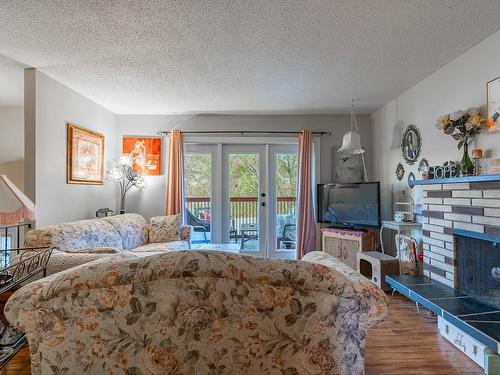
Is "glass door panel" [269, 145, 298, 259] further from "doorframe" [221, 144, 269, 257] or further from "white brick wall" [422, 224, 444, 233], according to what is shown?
"white brick wall" [422, 224, 444, 233]

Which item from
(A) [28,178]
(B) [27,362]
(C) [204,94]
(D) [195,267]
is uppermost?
(C) [204,94]

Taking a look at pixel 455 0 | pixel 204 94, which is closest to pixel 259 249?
pixel 204 94

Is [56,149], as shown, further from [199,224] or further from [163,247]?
[199,224]

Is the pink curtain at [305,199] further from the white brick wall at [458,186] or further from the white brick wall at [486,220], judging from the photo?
the white brick wall at [486,220]

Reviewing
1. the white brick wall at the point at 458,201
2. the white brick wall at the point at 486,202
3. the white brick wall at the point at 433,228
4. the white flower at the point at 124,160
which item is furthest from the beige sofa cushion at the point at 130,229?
the white brick wall at the point at 486,202

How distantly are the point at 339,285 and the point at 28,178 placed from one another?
3.28m

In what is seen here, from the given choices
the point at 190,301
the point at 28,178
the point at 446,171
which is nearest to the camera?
the point at 190,301

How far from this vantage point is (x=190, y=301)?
3.08 ft

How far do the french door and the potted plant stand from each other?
2537 millimetres

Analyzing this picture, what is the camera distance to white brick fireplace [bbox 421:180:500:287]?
81.2 inches

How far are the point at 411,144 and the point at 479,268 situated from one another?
5.75 ft

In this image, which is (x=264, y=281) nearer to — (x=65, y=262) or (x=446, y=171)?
(x=65, y=262)

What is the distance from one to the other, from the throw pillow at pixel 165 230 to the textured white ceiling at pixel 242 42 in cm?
169

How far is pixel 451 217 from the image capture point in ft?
8.10
